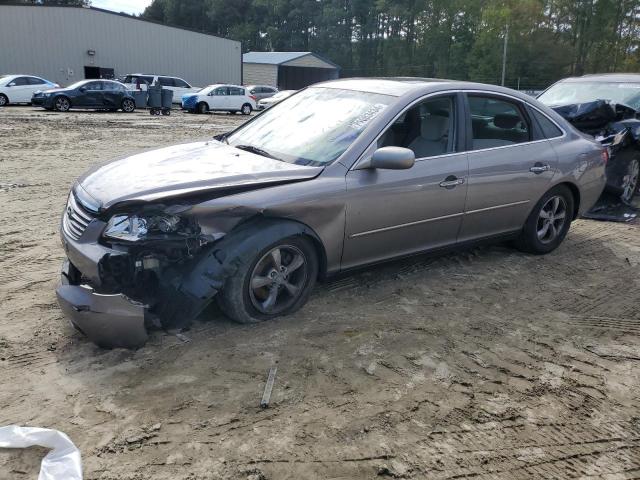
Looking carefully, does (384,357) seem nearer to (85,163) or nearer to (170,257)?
(170,257)

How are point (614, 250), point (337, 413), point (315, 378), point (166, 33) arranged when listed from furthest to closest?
point (166, 33) < point (614, 250) < point (315, 378) < point (337, 413)

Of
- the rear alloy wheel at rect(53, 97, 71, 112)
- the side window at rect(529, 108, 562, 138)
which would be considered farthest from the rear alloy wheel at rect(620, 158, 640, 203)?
the rear alloy wheel at rect(53, 97, 71, 112)

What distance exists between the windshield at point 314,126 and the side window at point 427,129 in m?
0.23

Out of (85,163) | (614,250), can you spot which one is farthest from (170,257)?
(85,163)

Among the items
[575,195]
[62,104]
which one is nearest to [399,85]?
[575,195]

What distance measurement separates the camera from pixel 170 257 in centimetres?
348

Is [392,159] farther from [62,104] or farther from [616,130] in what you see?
[62,104]

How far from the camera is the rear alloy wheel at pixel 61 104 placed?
22812mm

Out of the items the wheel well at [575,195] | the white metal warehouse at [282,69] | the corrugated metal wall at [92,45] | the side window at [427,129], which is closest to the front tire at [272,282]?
the side window at [427,129]

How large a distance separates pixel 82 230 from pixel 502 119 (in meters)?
3.67

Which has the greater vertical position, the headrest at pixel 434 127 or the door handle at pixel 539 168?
the headrest at pixel 434 127

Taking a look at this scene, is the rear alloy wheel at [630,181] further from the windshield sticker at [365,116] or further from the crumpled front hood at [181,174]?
the crumpled front hood at [181,174]

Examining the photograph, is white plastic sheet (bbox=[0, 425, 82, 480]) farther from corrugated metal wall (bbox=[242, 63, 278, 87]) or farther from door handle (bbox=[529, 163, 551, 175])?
corrugated metal wall (bbox=[242, 63, 278, 87])

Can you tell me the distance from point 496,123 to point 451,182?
96 centimetres
